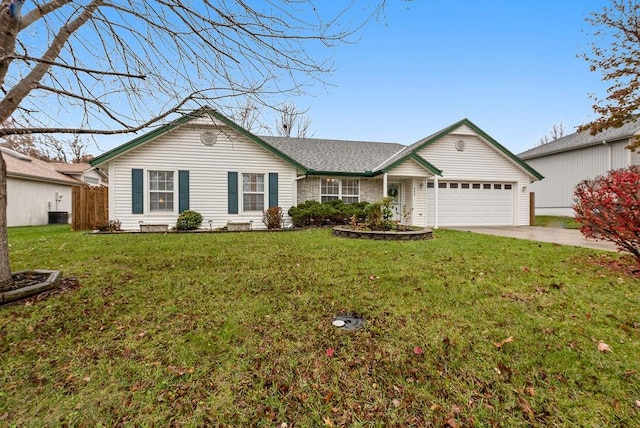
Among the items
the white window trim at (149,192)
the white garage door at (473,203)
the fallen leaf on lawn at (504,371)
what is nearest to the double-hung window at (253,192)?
the white window trim at (149,192)

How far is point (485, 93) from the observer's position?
16.4 metres

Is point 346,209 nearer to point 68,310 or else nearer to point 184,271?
point 184,271

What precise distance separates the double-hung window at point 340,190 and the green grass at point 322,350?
9094mm

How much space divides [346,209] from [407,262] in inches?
275

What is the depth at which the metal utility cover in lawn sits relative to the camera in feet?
11.3

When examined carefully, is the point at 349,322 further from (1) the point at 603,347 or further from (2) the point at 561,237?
(2) the point at 561,237

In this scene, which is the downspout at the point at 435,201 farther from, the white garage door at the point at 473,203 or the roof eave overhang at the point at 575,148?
the roof eave overhang at the point at 575,148

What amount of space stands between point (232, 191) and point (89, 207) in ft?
19.8

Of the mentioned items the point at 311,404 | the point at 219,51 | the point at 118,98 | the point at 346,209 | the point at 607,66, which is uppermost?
the point at 607,66

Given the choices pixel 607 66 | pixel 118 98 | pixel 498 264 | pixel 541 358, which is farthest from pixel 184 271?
pixel 607 66

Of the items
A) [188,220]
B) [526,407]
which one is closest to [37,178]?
[188,220]

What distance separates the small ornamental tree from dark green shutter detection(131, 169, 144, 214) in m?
13.7

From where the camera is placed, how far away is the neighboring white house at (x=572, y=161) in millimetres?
16734

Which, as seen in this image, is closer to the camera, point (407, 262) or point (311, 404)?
point (311, 404)
